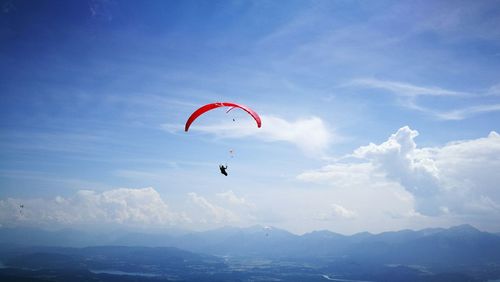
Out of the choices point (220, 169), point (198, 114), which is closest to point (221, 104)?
point (198, 114)

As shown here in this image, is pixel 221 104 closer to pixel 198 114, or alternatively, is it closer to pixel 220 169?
pixel 198 114

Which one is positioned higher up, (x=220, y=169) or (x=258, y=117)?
(x=258, y=117)

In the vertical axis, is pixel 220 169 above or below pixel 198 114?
below

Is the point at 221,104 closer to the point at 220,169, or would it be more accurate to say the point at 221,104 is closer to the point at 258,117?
the point at 258,117

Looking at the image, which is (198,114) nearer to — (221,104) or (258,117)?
(221,104)

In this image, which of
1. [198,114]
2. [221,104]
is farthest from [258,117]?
[198,114]
